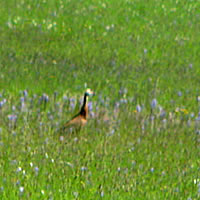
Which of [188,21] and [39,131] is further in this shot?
[188,21]

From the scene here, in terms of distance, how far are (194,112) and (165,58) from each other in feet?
12.1

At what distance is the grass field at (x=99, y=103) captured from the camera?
4.87 meters

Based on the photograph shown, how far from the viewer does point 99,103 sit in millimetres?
7258

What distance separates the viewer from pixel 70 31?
40.4ft

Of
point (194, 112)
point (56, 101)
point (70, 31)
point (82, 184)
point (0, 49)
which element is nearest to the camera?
point (82, 184)

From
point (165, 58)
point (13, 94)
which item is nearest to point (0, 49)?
point (13, 94)

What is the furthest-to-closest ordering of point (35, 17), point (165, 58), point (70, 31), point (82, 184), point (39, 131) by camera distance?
point (35, 17), point (70, 31), point (165, 58), point (39, 131), point (82, 184)

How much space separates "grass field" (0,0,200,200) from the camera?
4871 millimetres

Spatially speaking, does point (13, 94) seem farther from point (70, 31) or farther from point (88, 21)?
point (88, 21)

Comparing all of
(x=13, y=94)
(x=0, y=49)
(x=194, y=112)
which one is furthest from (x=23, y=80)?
(x=194, y=112)

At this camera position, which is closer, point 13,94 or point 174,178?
point 174,178

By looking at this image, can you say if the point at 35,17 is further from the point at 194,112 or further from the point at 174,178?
the point at 174,178

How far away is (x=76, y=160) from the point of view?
5.16m

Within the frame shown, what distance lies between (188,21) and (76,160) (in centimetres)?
1033
